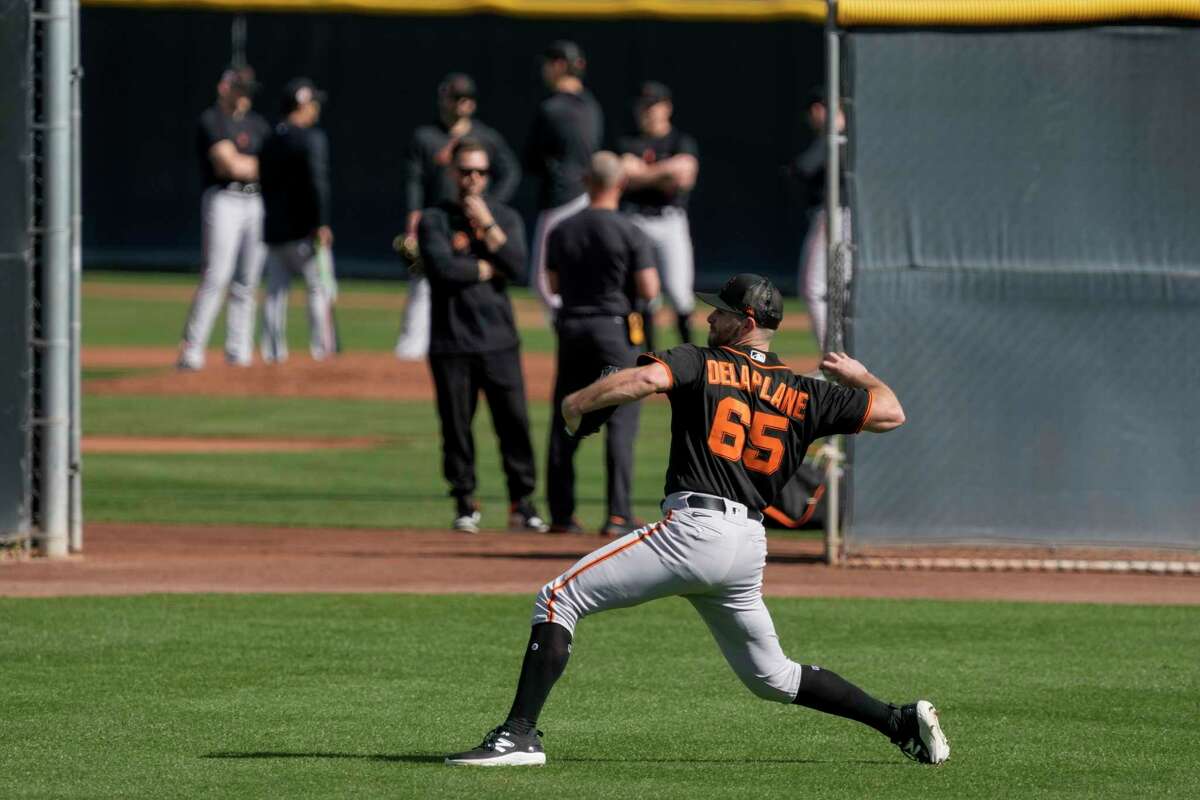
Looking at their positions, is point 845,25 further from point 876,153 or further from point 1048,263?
point 1048,263

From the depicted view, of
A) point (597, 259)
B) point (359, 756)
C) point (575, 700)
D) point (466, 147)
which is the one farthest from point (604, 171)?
point (359, 756)

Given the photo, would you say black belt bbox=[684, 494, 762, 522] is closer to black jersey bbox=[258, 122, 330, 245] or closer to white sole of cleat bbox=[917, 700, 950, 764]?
white sole of cleat bbox=[917, 700, 950, 764]

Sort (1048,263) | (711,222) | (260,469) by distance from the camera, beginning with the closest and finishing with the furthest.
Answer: (1048,263), (260,469), (711,222)

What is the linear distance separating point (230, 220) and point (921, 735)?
14.0 metres

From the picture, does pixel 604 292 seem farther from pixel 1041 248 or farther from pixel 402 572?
pixel 1041 248

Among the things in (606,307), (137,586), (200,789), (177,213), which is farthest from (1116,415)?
(177,213)

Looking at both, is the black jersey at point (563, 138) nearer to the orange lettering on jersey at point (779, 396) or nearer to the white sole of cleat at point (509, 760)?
the orange lettering on jersey at point (779, 396)

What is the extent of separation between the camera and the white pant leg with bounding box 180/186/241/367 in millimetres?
19109

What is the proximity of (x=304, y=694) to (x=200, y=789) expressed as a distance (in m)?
1.61

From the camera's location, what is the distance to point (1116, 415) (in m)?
11.0

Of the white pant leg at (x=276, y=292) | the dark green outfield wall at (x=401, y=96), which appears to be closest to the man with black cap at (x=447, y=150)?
the white pant leg at (x=276, y=292)

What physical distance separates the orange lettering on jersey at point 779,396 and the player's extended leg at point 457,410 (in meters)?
5.80

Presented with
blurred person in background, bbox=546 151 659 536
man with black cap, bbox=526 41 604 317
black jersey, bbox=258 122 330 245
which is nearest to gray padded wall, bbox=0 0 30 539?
blurred person in background, bbox=546 151 659 536

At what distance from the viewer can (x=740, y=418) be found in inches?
251
